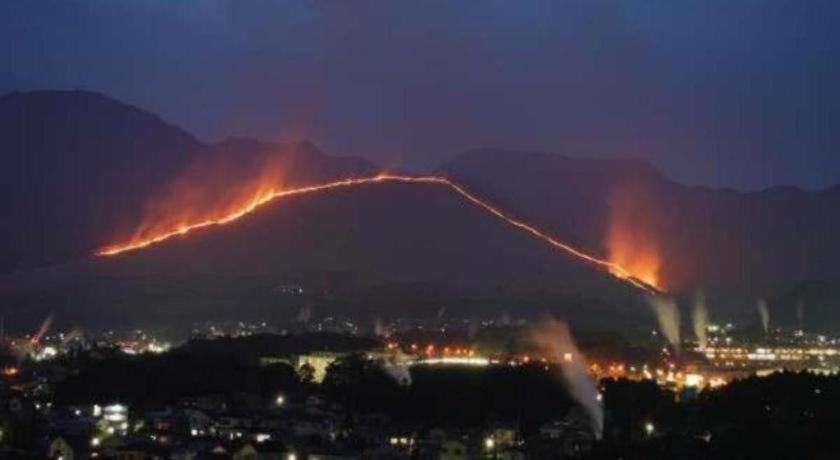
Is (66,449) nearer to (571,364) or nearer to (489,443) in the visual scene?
(489,443)

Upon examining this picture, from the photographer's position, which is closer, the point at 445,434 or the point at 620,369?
the point at 445,434

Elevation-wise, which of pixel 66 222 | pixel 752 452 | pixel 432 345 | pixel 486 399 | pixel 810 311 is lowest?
pixel 752 452

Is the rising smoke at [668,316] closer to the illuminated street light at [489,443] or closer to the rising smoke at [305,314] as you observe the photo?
the rising smoke at [305,314]

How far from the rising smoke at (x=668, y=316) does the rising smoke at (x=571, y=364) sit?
3293 millimetres

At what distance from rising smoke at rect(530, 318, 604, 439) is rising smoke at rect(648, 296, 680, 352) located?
10.8 ft

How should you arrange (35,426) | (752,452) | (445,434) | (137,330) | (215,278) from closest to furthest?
(752,452)
(35,426)
(445,434)
(137,330)
(215,278)

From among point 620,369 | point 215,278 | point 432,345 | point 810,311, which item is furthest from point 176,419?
point 810,311

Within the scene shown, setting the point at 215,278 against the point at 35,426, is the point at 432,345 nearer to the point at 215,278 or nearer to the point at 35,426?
the point at 215,278

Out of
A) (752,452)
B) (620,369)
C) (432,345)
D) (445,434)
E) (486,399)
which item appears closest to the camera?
(752,452)

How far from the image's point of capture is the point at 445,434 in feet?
60.5

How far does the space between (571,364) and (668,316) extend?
14504 millimetres

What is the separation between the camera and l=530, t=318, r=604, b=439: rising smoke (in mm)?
20750

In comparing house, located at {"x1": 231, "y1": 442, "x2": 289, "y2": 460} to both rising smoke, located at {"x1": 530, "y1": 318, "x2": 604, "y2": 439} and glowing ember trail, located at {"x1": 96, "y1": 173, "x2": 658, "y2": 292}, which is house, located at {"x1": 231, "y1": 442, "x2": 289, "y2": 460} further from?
glowing ember trail, located at {"x1": 96, "y1": 173, "x2": 658, "y2": 292}

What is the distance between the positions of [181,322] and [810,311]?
980 inches
